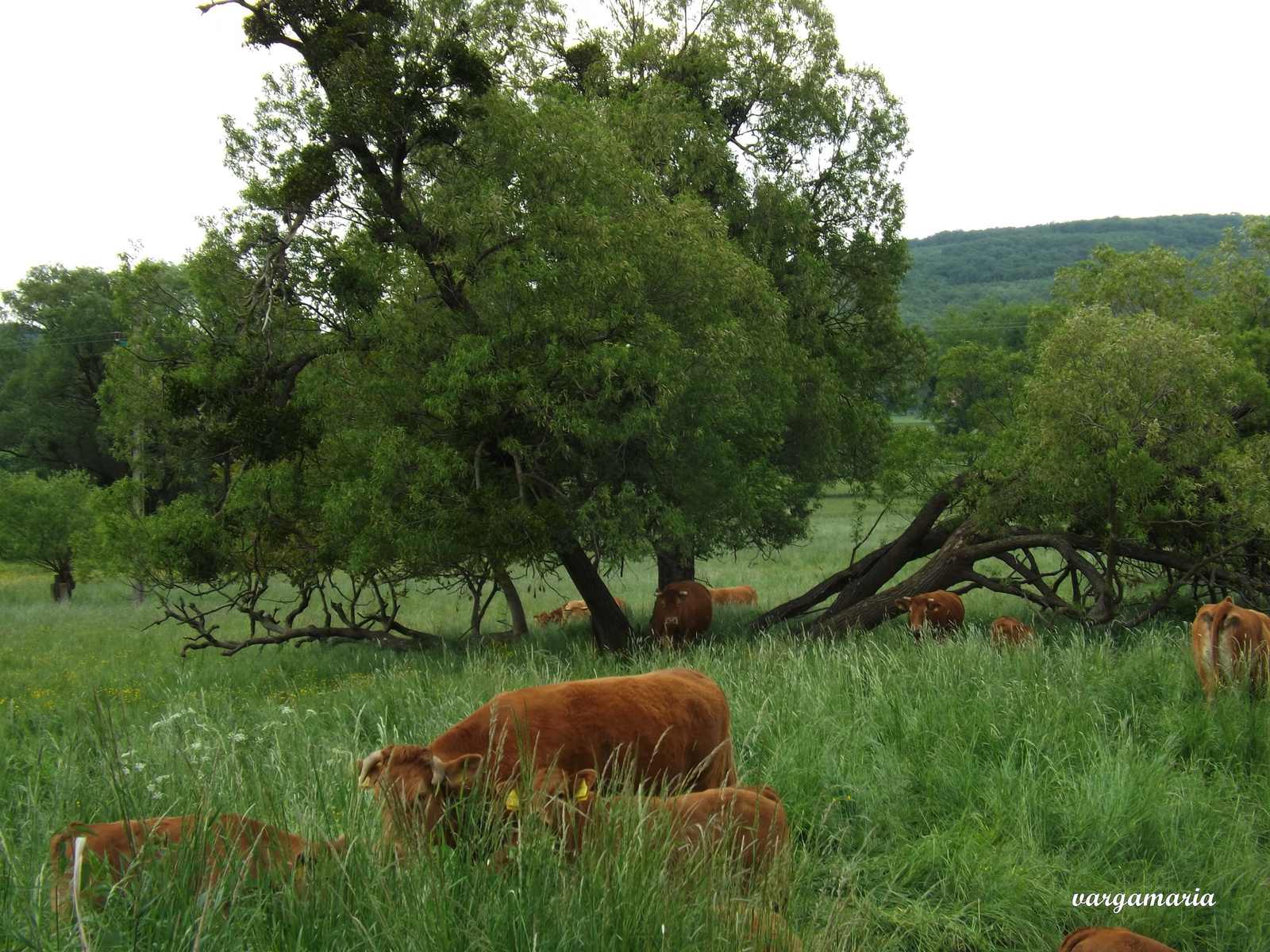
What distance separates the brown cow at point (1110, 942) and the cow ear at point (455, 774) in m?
2.41

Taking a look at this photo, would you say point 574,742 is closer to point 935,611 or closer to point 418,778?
point 418,778

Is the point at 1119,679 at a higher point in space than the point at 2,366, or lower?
lower

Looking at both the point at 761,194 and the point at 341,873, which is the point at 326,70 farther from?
the point at 341,873

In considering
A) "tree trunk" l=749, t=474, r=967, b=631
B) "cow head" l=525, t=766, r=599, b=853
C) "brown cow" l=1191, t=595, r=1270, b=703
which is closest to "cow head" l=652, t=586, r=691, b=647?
"tree trunk" l=749, t=474, r=967, b=631

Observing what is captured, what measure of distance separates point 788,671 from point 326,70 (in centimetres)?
885

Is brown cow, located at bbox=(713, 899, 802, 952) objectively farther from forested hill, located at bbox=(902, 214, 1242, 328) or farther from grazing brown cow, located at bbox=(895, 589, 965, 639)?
forested hill, located at bbox=(902, 214, 1242, 328)

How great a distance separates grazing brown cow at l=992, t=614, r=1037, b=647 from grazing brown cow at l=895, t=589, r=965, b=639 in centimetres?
123

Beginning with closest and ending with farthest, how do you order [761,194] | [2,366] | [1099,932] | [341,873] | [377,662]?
[341,873], [1099,932], [377,662], [761,194], [2,366]

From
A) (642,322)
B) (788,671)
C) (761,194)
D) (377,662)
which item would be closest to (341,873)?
(788,671)

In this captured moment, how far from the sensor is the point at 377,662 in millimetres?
13867

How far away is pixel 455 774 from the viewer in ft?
12.7

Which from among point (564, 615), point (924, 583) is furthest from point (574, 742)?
point (564, 615)

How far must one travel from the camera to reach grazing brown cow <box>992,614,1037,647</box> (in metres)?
9.61

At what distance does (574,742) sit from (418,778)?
0.95 m
